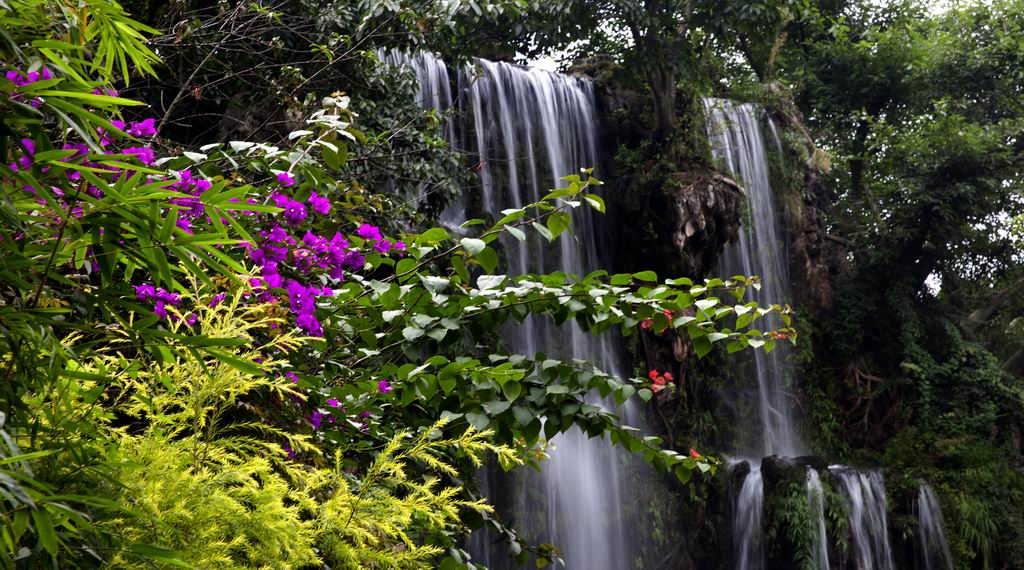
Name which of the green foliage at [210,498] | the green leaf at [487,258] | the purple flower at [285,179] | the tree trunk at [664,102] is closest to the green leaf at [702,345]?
the green leaf at [487,258]

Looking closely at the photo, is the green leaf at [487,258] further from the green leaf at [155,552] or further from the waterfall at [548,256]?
the waterfall at [548,256]

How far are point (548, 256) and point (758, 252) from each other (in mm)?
4734

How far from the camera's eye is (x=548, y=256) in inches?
449

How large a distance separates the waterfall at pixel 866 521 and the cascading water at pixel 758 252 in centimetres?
190

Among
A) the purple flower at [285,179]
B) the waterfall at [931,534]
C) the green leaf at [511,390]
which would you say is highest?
the purple flower at [285,179]

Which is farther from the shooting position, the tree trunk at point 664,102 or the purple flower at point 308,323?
the tree trunk at point 664,102

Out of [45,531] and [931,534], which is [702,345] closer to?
[45,531]

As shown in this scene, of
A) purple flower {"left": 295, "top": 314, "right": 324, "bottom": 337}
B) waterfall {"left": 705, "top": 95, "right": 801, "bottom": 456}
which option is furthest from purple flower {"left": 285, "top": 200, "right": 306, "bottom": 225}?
waterfall {"left": 705, "top": 95, "right": 801, "bottom": 456}

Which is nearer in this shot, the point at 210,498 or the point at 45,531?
the point at 45,531

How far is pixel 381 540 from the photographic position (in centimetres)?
204

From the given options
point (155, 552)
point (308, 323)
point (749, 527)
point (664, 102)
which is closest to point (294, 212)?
point (308, 323)

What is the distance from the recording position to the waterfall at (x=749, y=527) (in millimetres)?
11680

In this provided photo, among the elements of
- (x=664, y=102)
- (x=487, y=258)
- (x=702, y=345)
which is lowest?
(x=702, y=345)

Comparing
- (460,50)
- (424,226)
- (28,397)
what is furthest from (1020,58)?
→ (28,397)
